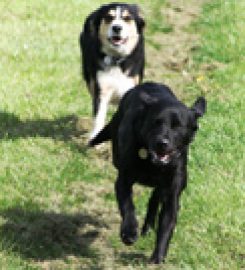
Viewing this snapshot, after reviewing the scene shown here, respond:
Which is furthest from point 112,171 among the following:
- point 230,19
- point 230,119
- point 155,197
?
point 230,19

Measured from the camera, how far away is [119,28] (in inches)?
287

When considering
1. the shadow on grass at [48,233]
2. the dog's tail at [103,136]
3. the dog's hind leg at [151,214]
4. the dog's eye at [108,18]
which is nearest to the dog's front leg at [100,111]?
the dog's eye at [108,18]

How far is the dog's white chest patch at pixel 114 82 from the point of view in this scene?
292 inches

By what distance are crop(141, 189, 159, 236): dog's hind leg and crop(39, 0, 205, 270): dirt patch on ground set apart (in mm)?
242

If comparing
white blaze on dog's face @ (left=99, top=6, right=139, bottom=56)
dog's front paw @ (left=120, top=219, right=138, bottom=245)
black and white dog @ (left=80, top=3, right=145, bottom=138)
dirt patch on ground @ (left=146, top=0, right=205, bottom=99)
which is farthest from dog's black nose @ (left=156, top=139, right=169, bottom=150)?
dirt patch on ground @ (left=146, top=0, right=205, bottom=99)

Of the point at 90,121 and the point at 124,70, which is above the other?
the point at 124,70

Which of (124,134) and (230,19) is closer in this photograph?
(124,134)

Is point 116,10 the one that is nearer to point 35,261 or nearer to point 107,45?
point 107,45

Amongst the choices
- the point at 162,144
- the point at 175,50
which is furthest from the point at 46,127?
the point at 175,50

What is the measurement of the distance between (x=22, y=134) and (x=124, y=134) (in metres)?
2.50

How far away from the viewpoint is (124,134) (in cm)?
514

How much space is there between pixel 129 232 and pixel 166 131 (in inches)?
28.0

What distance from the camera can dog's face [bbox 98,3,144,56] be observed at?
730 cm

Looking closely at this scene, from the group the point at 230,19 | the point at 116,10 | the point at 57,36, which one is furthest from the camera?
the point at 230,19
